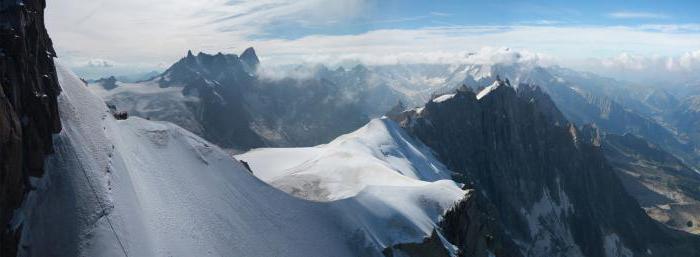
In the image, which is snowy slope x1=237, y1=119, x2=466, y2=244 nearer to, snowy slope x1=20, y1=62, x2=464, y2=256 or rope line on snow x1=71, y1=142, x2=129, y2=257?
snowy slope x1=20, y1=62, x2=464, y2=256

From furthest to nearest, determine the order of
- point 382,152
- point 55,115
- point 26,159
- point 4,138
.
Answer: point 382,152 → point 55,115 → point 26,159 → point 4,138

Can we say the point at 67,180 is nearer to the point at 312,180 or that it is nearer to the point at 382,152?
the point at 312,180

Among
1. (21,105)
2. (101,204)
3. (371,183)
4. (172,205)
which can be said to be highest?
(21,105)

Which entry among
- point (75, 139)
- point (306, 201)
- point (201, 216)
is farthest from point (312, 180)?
point (75, 139)

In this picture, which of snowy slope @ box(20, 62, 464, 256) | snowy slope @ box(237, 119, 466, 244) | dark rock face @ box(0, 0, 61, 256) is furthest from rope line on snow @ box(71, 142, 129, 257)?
snowy slope @ box(237, 119, 466, 244)

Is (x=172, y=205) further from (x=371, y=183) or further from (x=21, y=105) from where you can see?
(x=371, y=183)

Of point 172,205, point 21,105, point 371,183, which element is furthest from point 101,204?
point 371,183
